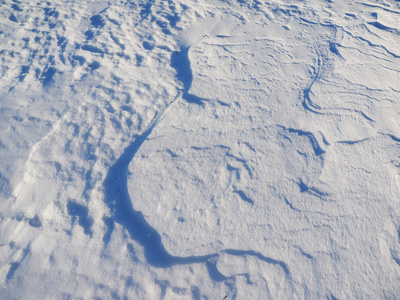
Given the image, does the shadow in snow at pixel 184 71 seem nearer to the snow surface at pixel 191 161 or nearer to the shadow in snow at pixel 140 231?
the snow surface at pixel 191 161

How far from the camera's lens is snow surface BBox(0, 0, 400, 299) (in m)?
1.37

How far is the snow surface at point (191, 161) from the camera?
53.7 inches

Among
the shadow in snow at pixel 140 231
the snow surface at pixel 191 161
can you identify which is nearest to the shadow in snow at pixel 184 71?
the snow surface at pixel 191 161

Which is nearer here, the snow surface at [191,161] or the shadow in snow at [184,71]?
the snow surface at [191,161]

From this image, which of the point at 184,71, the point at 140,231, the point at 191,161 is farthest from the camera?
the point at 184,71

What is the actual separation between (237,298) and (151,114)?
1.32 meters

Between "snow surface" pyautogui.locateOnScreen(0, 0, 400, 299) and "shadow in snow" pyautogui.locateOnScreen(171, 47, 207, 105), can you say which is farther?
"shadow in snow" pyautogui.locateOnScreen(171, 47, 207, 105)

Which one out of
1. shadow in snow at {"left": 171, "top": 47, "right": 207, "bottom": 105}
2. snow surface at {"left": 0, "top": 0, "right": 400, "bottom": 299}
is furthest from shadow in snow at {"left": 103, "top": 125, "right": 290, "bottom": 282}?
shadow in snow at {"left": 171, "top": 47, "right": 207, "bottom": 105}

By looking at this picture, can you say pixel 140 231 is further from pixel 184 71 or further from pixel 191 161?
pixel 184 71

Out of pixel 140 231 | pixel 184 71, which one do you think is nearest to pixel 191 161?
pixel 140 231

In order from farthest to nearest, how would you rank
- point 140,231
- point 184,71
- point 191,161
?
point 184,71
point 191,161
point 140,231

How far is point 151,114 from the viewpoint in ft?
6.26

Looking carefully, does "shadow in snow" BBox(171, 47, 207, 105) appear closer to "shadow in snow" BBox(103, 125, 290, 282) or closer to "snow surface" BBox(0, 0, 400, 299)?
"snow surface" BBox(0, 0, 400, 299)

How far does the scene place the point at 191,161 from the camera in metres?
1.70
